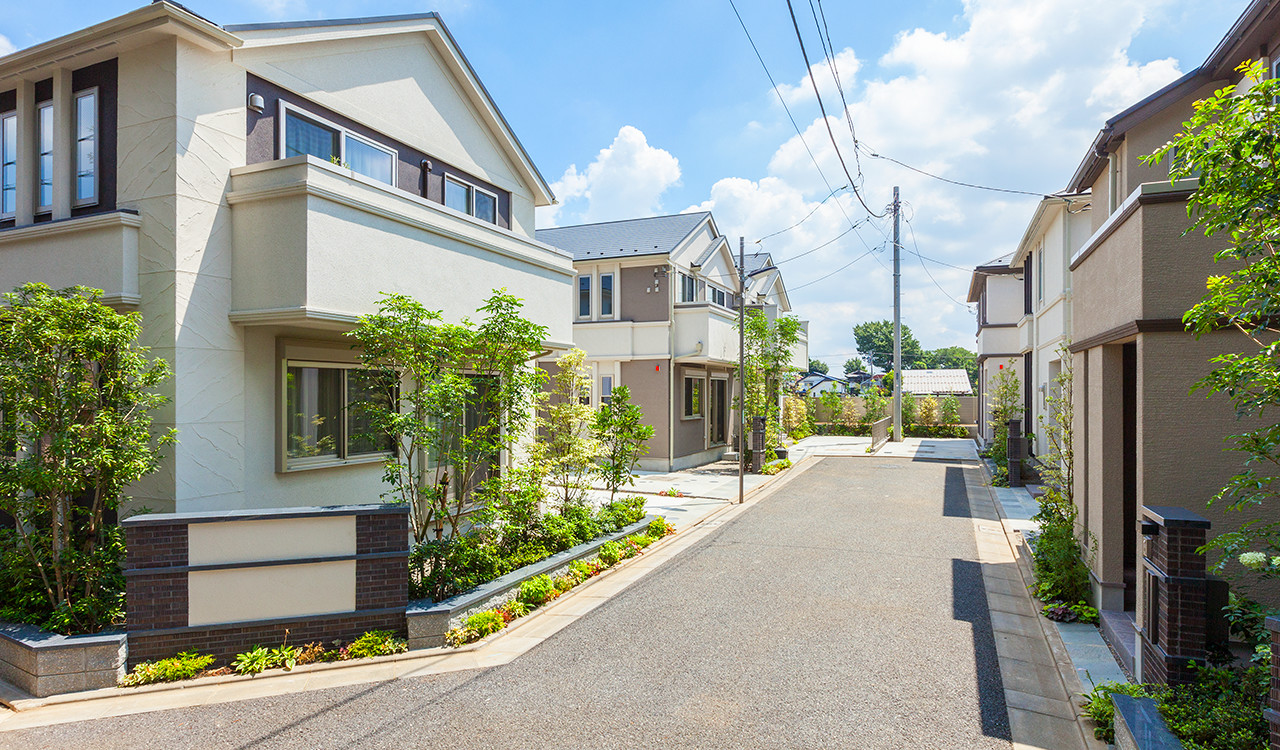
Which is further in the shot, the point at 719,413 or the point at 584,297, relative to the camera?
the point at 719,413

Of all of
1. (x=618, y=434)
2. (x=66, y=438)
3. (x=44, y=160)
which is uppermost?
(x=44, y=160)

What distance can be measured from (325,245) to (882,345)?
85.8 meters

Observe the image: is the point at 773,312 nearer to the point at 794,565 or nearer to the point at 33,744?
the point at 794,565

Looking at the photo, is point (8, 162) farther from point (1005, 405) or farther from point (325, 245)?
point (1005, 405)

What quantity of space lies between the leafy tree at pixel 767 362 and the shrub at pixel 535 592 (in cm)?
1226

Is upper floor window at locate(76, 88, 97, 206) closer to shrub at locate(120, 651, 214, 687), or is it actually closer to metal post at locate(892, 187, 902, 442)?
shrub at locate(120, 651, 214, 687)

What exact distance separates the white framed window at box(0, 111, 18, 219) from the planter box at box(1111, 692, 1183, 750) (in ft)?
38.5

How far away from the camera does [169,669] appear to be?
5301 mm

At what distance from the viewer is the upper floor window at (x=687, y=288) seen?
18.5 m

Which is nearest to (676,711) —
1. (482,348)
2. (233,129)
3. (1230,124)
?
(482,348)

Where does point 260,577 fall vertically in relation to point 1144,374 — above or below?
below

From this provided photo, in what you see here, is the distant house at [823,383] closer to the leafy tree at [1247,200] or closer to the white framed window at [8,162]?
the white framed window at [8,162]

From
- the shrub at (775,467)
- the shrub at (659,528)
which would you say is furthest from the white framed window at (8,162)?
the shrub at (775,467)

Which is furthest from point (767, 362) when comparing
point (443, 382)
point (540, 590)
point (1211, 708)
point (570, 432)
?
point (1211, 708)
